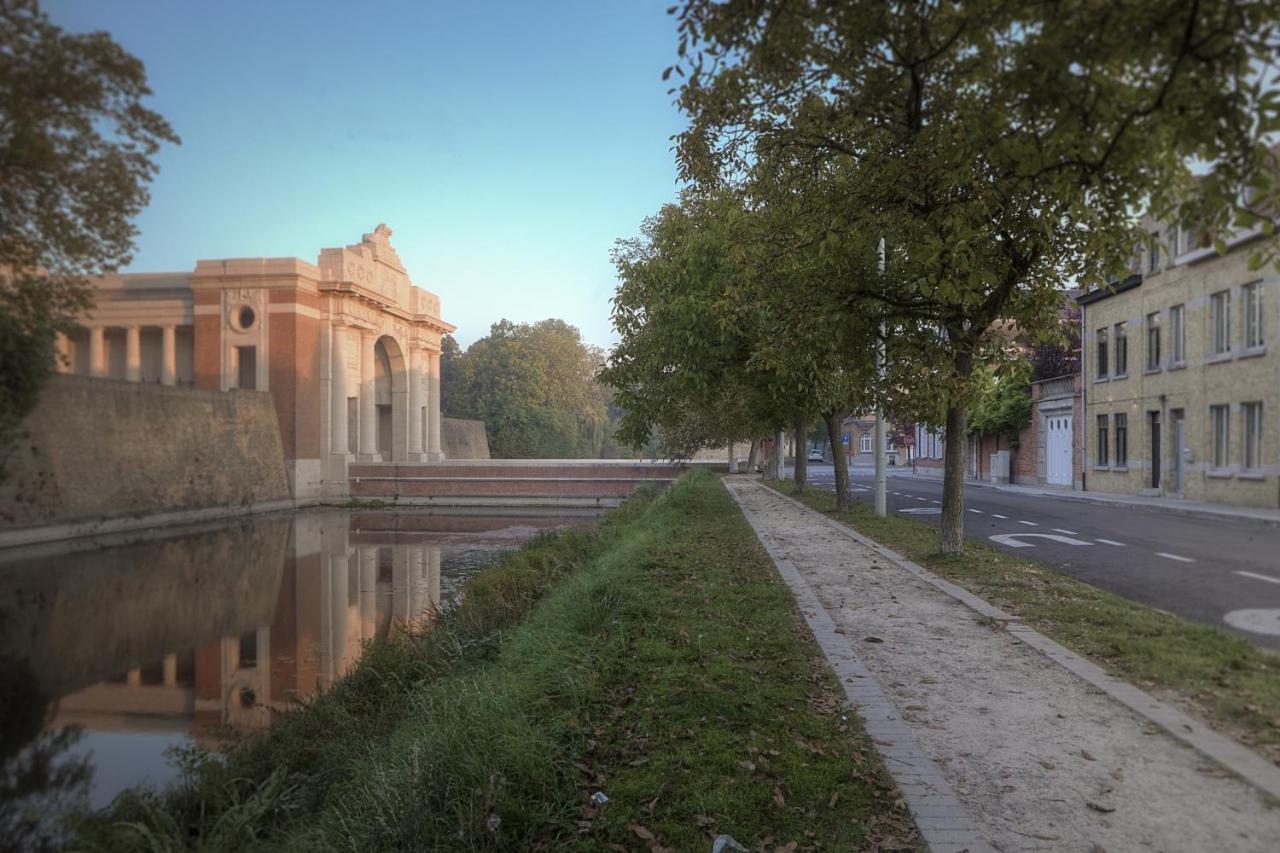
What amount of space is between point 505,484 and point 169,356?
45.6 metres

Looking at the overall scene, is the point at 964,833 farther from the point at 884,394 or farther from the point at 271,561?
the point at 271,561

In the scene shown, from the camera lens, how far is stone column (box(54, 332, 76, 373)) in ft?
11.3

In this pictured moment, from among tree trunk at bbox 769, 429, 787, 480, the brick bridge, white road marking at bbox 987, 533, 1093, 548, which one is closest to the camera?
white road marking at bbox 987, 533, 1093, 548

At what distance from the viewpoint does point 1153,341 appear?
16.8 ft

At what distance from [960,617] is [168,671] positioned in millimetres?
10435

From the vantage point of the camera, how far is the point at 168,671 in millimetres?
11055

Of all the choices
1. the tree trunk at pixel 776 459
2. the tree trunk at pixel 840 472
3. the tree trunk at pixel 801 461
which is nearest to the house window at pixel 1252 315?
the tree trunk at pixel 840 472

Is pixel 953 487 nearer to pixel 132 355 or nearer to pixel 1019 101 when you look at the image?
pixel 1019 101

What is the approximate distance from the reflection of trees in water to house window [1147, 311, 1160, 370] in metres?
8.10

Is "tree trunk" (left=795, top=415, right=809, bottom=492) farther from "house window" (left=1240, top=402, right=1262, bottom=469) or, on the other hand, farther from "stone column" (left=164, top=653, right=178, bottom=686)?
"house window" (left=1240, top=402, right=1262, bottom=469)

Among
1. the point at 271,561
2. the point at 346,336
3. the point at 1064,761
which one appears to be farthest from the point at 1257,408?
the point at 346,336

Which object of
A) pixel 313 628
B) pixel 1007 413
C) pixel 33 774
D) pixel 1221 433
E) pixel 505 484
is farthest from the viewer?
pixel 505 484

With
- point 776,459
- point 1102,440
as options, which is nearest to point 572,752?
point 1102,440

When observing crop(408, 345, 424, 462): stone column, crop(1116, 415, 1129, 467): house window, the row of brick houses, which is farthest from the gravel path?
crop(408, 345, 424, 462): stone column
